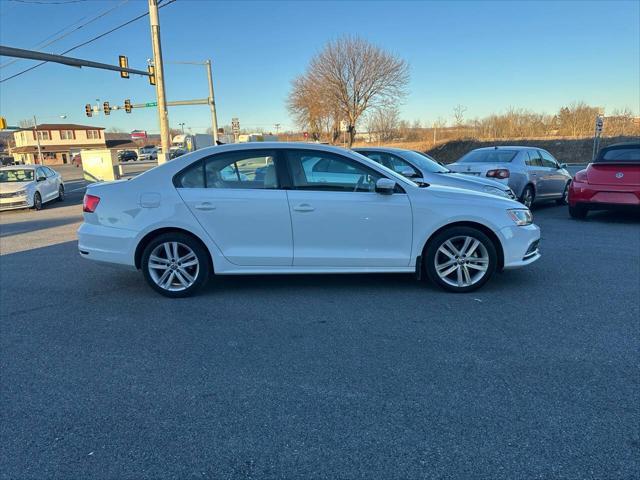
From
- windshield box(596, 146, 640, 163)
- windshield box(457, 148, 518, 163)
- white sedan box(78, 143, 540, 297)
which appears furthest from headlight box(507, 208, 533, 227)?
windshield box(457, 148, 518, 163)

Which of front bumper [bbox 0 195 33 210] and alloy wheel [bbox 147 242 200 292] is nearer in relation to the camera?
alloy wheel [bbox 147 242 200 292]

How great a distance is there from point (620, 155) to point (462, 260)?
6489mm

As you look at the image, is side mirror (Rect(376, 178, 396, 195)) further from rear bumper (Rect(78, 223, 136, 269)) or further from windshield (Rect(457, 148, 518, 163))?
windshield (Rect(457, 148, 518, 163))

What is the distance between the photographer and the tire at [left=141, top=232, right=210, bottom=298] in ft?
16.2

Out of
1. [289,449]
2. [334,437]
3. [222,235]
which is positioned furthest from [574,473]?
[222,235]

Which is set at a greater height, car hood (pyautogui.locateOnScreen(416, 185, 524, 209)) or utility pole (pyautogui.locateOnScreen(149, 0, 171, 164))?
utility pole (pyautogui.locateOnScreen(149, 0, 171, 164))

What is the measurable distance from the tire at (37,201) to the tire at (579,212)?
598 inches

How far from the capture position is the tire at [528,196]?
10477 mm

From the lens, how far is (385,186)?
187 inches

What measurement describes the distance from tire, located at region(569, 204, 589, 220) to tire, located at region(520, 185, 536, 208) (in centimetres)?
99

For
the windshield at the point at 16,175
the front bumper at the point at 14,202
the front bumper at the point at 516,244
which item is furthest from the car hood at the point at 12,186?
the front bumper at the point at 516,244

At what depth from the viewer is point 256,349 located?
12.1 feet

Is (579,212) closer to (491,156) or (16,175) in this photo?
(491,156)

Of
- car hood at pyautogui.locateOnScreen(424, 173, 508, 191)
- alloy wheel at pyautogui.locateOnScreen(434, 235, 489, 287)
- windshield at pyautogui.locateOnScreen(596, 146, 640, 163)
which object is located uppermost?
windshield at pyautogui.locateOnScreen(596, 146, 640, 163)
